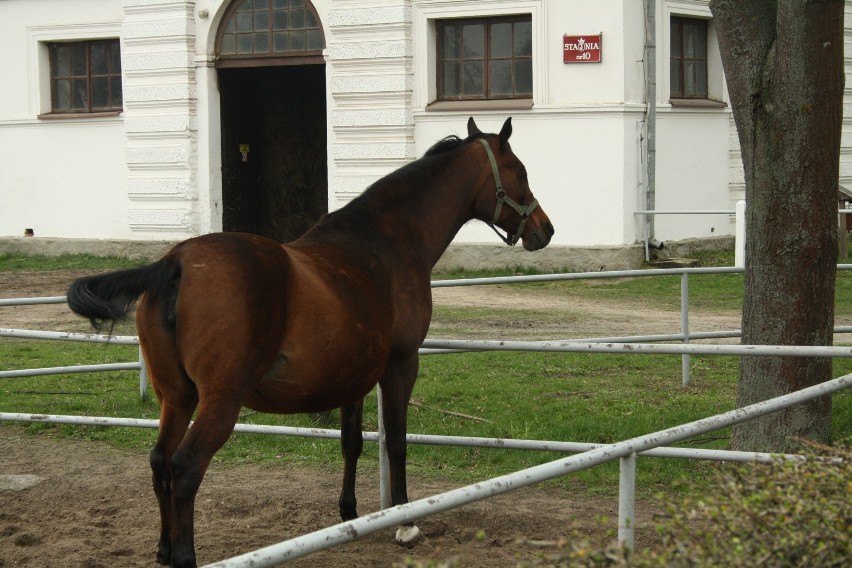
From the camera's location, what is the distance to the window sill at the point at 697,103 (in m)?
18.7

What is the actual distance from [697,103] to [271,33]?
654cm

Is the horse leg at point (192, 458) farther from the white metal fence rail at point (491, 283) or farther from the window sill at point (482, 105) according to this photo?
the window sill at point (482, 105)

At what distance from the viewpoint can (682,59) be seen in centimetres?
1914

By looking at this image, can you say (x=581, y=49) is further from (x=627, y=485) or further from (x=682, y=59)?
(x=627, y=485)

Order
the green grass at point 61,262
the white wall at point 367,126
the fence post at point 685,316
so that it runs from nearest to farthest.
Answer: the fence post at point 685,316, the white wall at point 367,126, the green grass at point 61,262

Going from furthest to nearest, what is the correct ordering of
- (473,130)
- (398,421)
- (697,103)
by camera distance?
→ (697,103) → (473,130) → (398,421)

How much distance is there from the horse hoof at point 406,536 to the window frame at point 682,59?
44.9 ft

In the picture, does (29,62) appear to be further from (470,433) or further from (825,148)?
(825,148)

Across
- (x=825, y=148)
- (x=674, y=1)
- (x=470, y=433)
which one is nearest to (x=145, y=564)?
(x=470, y=433)

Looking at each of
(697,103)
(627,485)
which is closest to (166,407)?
(627,485)

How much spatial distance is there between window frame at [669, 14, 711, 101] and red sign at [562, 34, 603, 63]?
5.35 feet

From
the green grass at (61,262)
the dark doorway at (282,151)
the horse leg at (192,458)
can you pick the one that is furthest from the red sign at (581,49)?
the horse leg at (192,458)

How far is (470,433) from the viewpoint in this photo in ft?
28.5

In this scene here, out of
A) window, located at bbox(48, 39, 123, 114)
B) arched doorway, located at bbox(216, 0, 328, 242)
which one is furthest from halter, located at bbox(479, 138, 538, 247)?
window, located at bbox(48, 39, 123, 114)
